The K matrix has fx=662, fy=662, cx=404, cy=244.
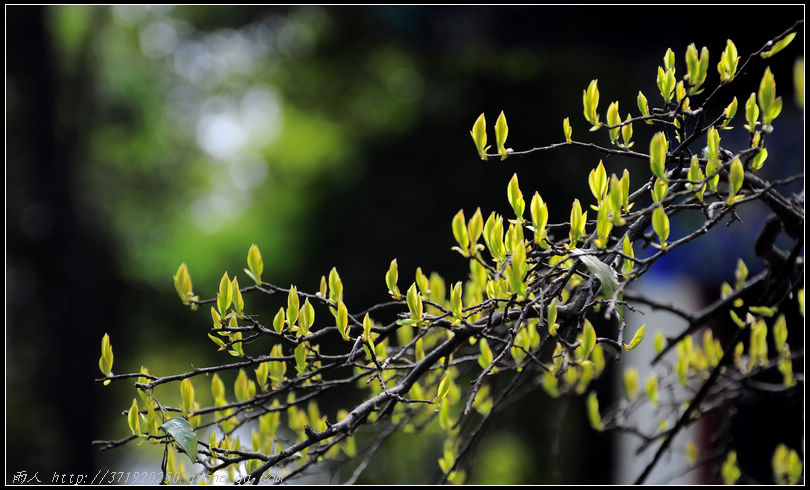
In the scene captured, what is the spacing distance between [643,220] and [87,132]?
13.5 ft

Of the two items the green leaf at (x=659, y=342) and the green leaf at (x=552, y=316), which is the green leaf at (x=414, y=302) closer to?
the green leaf at (x=552, y=316)

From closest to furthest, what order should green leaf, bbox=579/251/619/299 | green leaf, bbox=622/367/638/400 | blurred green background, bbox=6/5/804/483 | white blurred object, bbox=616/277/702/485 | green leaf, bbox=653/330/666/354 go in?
green leaf, bbox=579/251/619/299, green leaf, bbox=653/330/666/354, green leaf, bbox=622/367/638/400, white blurred object, bbox=616/277/702/485, blurred green background, bbox=6/5/804/483

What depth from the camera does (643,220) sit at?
73 cm

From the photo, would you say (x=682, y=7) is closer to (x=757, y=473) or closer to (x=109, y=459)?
(x=757, y=473)

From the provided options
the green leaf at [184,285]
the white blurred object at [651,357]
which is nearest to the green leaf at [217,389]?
the green leaf at [184,285]

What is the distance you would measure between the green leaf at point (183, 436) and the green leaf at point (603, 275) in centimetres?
40

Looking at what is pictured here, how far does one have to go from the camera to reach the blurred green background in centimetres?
313

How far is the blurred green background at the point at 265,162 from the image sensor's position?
123 inches

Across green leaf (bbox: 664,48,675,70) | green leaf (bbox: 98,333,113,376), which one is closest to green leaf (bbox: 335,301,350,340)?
green leaf (bbox: 98,333,113,376)

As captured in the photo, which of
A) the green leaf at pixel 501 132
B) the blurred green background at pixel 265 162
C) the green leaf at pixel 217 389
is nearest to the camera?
the green leaf at pixel 501 132

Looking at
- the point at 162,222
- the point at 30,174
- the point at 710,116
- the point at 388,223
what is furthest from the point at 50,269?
the point at 710,116

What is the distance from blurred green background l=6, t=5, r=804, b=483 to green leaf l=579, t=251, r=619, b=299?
161 centimetres

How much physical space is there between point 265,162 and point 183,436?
492cm

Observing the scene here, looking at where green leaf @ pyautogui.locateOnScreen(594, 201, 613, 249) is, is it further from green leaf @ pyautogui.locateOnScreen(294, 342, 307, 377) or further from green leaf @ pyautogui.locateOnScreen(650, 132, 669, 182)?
green leaf @ pyautogui.locateOnScreen(294, 342, 307, 377)
